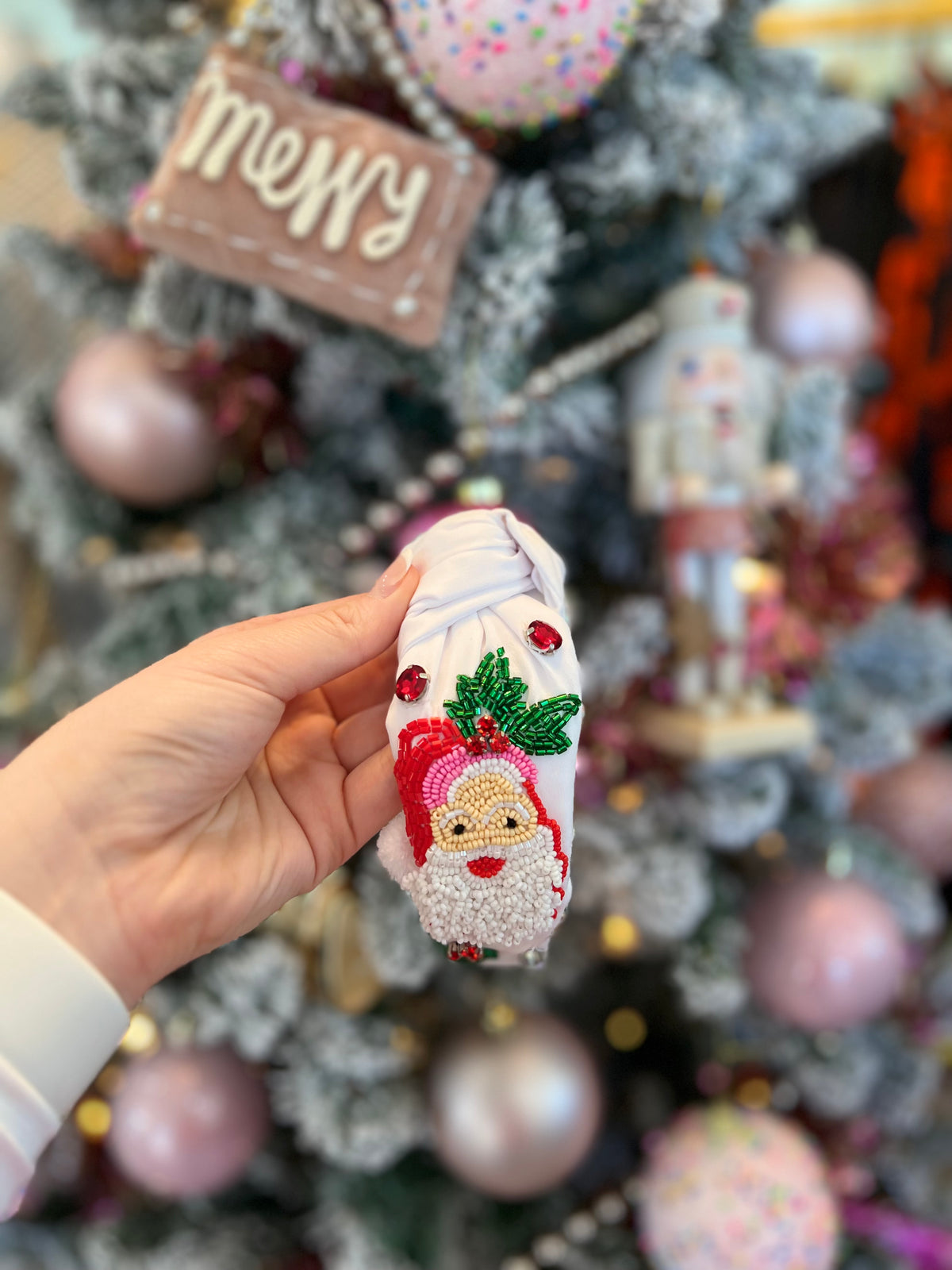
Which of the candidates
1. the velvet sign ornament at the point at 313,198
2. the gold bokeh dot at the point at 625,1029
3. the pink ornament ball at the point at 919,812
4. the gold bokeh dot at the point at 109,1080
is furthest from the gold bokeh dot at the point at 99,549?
the pink ornament ball at the point at 919,812

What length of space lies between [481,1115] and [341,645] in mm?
584

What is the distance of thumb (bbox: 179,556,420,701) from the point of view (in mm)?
462

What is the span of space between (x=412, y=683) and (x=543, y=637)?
0.08m

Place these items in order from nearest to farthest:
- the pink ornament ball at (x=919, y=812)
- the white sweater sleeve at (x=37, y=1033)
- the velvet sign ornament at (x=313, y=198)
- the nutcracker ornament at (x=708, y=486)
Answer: the white sweater sleeve at (x=37, y=1033) < the velvet sign ornament at (x=313, y=198) < the nutcracker ornament at (x=708, y=486) < the pink ornament ball at (x=919, y=812)

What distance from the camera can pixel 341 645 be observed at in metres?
0.47

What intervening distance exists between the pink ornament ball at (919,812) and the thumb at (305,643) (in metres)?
0.94

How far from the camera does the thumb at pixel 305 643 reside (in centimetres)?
46

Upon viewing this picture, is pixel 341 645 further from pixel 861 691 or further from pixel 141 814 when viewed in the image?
pixel 861 691

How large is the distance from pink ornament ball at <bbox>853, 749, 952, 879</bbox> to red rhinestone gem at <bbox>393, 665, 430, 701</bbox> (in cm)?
95

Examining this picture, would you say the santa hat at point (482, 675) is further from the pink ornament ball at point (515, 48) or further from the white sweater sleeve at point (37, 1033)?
the pink ornament ball at point (515, 48)

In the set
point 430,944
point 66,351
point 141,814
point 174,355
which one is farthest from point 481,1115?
point 66,351

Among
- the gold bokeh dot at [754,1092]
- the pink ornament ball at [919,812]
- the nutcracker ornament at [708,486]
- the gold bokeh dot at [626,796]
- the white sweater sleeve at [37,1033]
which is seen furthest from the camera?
the pink ornament ball at [919,812]

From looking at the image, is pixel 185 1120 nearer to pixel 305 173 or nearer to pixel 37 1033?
Answer: pixel 37 1033

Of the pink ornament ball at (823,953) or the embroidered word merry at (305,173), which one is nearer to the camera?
the embroidered word merry at (305,173)
